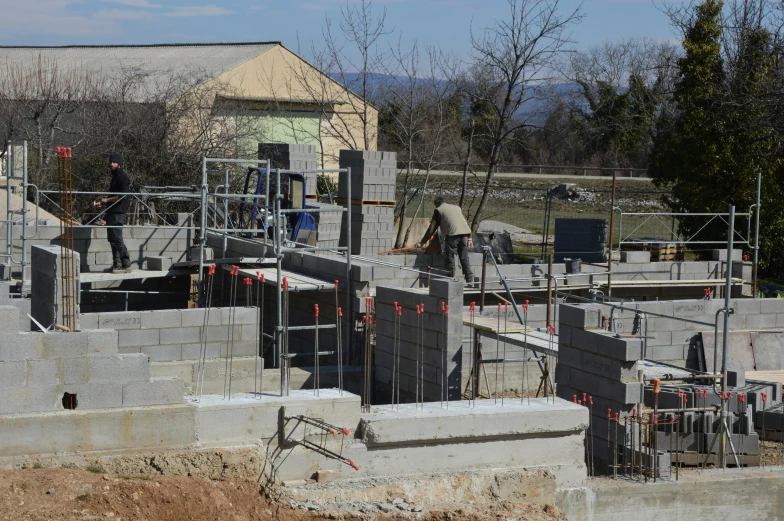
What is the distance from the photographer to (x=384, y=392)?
41.0 ft

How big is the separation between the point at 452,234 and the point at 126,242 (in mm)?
4994

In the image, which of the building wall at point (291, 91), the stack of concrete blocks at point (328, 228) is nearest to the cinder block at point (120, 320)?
the stack of concrete blocks at point (328, 228)

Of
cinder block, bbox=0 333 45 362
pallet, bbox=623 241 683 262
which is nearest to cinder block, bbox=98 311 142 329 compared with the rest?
cinder block, bbox=0 333 45 362

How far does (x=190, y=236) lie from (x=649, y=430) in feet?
29.0

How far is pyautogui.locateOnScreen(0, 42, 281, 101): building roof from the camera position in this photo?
111 feet

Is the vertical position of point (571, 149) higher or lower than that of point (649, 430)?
higher

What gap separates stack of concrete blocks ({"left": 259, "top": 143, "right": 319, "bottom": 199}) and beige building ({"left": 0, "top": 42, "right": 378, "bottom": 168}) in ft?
31.6

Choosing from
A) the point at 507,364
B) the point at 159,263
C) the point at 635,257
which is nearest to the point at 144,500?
the point at 507,364

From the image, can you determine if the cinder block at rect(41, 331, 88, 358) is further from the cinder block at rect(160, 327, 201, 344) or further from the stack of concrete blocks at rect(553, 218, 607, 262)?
the stack of concrete blocks at rect(553, 218, 607, 262)

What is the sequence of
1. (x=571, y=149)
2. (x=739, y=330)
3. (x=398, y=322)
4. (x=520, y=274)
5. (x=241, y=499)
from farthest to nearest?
(x=571, y=149) → (x=520, y=274) → (x=739, y=330) → (x=398, y=322) → (x=241, y=499)

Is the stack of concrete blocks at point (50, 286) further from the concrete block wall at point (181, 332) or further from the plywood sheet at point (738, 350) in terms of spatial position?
the plywood sheet at point (738, 350)

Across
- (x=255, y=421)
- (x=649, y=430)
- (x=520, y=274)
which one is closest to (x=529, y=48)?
(x=520, y=274)

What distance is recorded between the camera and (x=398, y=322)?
12000 mm

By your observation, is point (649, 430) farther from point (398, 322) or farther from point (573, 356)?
point (398, 322)
